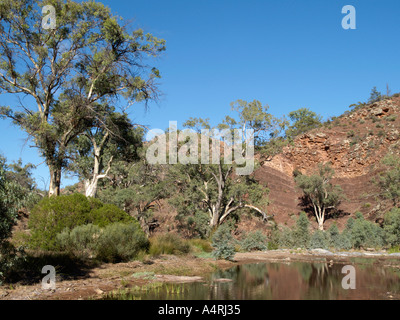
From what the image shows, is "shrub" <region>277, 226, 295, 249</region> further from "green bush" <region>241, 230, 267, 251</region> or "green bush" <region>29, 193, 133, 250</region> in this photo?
"green bush" <region>29, 193, 133, 250</region>

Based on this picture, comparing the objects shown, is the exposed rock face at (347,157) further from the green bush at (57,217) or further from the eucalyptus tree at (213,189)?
the green bush at (57,217)

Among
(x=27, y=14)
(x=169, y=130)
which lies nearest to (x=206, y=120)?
(x=169, y=130)

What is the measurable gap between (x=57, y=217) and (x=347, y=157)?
173 ft

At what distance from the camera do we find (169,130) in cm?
3462

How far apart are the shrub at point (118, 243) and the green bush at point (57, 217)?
1240 mm

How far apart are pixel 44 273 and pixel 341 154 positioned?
56.3 m

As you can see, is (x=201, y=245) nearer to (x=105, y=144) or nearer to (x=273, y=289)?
(x=105, y=144)

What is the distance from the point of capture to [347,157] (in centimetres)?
5650

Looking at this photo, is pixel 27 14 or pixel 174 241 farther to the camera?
pixel 174 241

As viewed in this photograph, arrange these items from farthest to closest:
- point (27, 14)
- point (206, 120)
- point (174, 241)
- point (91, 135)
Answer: point (206, 120) < point (91, 135) < point (174, 241) < point (27, 14)

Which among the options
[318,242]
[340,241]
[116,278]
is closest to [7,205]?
[116,278]

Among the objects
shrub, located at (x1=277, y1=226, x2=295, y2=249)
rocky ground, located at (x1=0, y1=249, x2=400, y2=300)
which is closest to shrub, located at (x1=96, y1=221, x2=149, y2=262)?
rocky ground, located at (x1=0, y1=249, x2=400, y2=300)

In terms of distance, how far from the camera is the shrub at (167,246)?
1576 centimetres

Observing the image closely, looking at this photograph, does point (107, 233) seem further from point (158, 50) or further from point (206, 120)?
point (206, 120)
